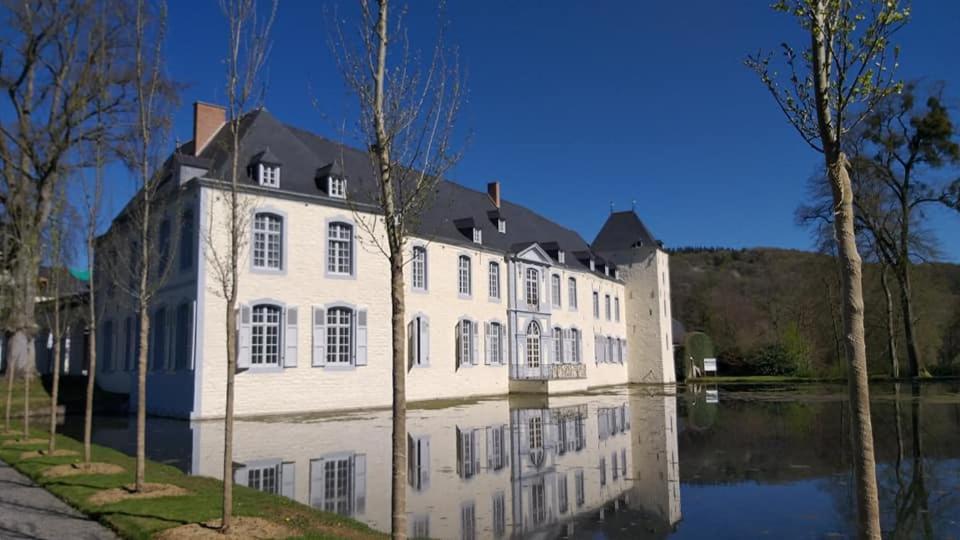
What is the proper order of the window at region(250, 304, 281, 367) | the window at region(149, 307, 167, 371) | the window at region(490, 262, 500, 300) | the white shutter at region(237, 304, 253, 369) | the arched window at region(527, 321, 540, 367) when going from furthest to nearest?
the arched window at region(527, 321, 540, 367) → the window at region(490, 262, 500, 300) → the window at region(149, 307, 167, 371) → the window at region(250, 304, 281, 367) → the white shutter at region(237, 304, 253, 369)

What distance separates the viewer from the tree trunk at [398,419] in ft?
14.3

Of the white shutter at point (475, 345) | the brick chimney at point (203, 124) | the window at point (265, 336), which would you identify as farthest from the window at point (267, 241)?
the white shutter at point (475, 345)

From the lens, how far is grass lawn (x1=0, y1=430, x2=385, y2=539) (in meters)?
6.03

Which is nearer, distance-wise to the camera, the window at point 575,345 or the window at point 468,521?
the window at point 468,521

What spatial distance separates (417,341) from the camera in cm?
2428

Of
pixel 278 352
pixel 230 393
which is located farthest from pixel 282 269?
pixel 230 393

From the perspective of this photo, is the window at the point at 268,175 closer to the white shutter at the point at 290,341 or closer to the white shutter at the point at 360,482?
the white shutter at the point at 290,341

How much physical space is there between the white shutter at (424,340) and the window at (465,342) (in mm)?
1781

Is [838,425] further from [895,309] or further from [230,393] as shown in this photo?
[895,309]

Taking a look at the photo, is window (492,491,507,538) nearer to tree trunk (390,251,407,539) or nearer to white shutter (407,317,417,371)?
tree trunk (390,251,407,539)

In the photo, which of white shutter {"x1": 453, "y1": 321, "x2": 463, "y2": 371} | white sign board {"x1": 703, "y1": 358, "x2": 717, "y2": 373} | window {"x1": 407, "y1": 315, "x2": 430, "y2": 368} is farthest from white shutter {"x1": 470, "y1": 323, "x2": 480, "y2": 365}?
white sign board {"x1": 703, "y1": 358, "x2": 717, "y2": 373}

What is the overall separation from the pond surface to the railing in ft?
36.1

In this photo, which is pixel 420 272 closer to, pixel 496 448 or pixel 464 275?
pixel 464 275

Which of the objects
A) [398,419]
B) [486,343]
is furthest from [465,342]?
[398,419]
